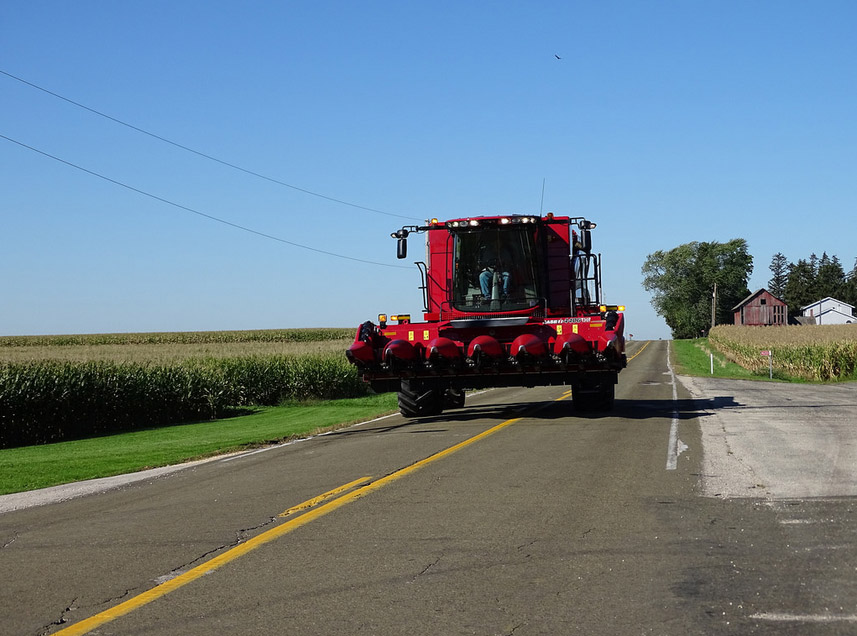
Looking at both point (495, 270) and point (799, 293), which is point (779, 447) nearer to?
point (495, 270)

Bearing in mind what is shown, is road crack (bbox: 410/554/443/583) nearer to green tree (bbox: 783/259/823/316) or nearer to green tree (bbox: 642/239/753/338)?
green tree (bbox: 642/239/753/338)

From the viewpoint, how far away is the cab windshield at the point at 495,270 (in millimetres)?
18859

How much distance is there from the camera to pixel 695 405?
71.6 ft

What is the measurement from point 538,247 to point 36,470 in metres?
10.2

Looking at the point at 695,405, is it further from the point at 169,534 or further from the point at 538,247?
the point at 169,534

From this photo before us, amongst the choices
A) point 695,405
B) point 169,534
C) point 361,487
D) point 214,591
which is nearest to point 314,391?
point 695,405

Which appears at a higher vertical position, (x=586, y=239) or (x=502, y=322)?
(x=586, y=239)

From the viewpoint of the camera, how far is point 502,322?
59.3ft

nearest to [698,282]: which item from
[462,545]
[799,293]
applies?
[799,293]

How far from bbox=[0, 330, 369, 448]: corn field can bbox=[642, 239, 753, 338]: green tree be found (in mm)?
115467

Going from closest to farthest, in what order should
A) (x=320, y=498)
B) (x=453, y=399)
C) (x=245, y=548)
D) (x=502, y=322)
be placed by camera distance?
(x=245, y=548) < (x=320, y=498) < (x=502, y=322) < (x=453, y=399)

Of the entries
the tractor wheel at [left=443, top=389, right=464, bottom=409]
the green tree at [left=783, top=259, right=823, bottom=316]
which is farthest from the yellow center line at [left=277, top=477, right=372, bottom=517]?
the green tree at [left=783, top=259, right=823, bottom=316]

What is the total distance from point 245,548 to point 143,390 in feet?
71.5

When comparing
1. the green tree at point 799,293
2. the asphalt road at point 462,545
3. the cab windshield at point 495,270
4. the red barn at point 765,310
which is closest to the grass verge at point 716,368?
the cab windshield at point 495,270
